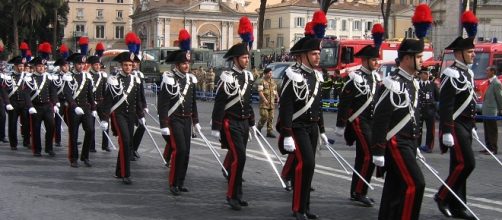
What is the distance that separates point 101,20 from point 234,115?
366 ft

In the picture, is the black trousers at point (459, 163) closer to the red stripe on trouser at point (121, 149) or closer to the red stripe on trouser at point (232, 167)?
the red stripe on trouser at point (232, 167)

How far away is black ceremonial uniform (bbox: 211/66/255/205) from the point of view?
9133mm

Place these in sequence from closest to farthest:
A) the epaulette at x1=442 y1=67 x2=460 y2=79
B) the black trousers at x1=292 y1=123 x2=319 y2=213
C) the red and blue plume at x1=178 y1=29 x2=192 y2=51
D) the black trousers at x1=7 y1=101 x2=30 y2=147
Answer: the black trousers at x1=292 y1=123 x2=319 y2=213 → the epaulette at x1=442 y1=67 x2=460 y2=79 → the red and blue plume at x1=178 y1=29 x2=192 y2=51 → the black trousers at x1=7 y1=101 x2=30 y2=147

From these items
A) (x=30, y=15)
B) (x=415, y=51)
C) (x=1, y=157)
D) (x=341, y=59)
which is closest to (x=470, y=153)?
(x=415, y=51)

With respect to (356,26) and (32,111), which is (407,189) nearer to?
(32,111)

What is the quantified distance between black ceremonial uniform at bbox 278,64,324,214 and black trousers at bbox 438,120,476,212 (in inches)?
62.2

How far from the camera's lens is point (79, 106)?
13305 millimetres

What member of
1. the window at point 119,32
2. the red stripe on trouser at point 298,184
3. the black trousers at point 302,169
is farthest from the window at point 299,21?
the red stripe on trouser at point 298,184

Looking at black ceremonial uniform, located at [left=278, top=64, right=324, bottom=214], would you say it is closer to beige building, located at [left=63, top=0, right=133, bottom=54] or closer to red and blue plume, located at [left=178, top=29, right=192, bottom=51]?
red and blue plume, located at [left=178, top=29, right=192, bottom=51]

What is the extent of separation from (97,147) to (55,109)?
1532 millimetres

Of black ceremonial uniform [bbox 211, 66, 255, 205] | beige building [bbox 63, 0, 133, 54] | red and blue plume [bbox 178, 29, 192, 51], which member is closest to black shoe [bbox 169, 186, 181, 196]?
black ceremonial uniform [bbox 211, 66, 255, 205]

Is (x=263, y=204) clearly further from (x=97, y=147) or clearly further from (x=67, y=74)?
(x=97, y=147)

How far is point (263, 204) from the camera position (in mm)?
9336

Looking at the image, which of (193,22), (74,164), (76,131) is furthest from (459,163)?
(193,22)
